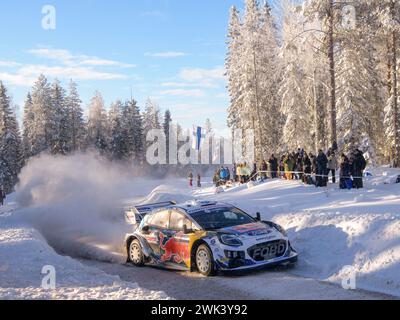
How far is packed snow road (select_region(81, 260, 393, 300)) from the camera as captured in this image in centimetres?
898

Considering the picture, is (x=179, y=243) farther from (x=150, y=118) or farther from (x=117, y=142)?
(x=150, y=118)

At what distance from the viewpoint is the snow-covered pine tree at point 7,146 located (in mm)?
65375

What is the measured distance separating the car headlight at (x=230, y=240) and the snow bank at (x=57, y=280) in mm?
2246

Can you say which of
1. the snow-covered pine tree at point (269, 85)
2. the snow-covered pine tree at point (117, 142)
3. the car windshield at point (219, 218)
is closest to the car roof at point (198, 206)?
the car windshield at point (219, 218)

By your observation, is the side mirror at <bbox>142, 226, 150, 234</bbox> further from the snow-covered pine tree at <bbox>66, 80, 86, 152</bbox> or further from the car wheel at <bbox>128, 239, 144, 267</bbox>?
the snow-covered pine tree at <bbox>66, 80, 86, 152</bbox>

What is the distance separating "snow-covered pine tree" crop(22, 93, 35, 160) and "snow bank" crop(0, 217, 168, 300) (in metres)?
59.9

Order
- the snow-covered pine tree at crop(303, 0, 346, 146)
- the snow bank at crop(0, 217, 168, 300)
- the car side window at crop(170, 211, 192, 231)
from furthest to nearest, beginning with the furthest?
the snow-covered pine tree at crop(303, 0, 346, 146), the car side window at crop(170, 211, 192, 231), the snow bank at crop(0, 217, 168, 300)

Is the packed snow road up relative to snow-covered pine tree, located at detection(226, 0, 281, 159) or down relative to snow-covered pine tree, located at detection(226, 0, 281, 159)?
down

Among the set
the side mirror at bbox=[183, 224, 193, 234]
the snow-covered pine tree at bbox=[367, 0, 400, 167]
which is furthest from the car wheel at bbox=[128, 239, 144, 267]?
the snow-covered pine tree at bbox=[367, 0, 400, 167]

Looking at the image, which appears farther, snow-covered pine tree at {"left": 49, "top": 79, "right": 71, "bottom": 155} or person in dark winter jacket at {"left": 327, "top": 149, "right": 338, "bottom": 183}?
snow-covered pine tree at {"left": 49, "top": 79, "right": 71, "bottom": 155}

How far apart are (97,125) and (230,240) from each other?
74.4 meters

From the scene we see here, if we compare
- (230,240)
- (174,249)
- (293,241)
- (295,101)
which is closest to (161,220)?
(174,249)

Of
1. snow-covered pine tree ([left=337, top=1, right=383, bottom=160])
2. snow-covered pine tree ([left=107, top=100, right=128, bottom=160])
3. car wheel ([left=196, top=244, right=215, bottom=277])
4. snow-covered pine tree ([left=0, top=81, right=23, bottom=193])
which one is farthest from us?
snow-covered pine tree ([left=107, top=100, right=128, bottom=160])

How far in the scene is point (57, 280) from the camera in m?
10.2
